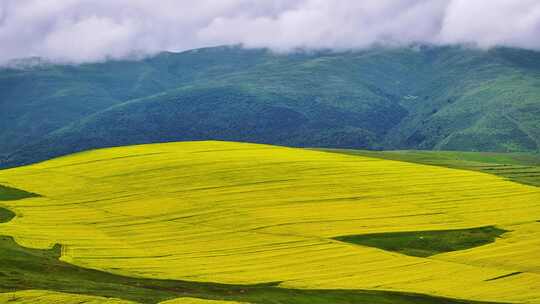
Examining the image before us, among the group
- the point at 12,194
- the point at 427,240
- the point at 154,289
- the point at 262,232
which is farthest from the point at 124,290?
the point at 12,194

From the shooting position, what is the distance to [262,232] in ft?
293

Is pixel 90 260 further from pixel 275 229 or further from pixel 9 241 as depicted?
pixel 275 229

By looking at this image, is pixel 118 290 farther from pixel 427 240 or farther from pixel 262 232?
pixel 427 240

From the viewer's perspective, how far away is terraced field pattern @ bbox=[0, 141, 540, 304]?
65500 mm

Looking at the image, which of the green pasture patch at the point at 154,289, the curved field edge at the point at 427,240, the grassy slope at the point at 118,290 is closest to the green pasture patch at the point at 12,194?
the grassy slope at the point at 118,290

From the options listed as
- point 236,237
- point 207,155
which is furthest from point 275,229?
point 207,155

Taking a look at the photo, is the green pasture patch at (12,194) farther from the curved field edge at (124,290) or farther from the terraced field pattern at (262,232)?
the curved field edge at (124,290)

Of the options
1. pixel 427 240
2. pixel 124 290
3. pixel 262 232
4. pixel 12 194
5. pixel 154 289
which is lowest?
pixel 154 289

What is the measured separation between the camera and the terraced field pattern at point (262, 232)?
6550 cm

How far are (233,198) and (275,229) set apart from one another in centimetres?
1744

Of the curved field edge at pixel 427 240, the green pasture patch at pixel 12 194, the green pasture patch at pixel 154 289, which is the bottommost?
the green pasture patch at pixel 154 289

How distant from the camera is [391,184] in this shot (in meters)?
118

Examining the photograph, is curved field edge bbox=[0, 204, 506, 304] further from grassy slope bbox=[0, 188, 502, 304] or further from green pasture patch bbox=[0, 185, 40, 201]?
green pasture patch bbox=[0, 185, 40, 201]

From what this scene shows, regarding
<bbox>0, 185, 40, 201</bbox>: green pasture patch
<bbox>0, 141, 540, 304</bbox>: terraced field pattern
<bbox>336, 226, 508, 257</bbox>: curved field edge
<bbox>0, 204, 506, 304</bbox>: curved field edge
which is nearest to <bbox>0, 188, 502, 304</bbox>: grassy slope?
<bbox>0, 204, 506, 304</bbox>: curved field edge
